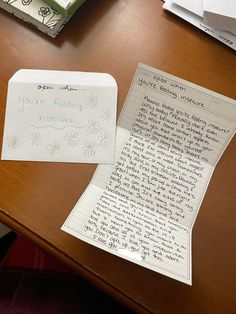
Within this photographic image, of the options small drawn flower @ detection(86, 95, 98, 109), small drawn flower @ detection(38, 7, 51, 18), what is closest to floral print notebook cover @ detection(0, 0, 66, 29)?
small drawn flower @ detection(38, 7, 51, 18)

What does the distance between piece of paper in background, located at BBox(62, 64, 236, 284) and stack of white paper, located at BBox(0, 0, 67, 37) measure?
0.16 m

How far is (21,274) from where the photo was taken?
0.74 m

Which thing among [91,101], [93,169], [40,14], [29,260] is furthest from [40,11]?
[29,260]

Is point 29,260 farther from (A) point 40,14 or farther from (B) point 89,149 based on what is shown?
(A) point 40,14

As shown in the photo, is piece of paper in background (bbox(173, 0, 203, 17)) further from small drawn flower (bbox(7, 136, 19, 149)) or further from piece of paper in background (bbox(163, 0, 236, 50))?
small drawn flower (bbox(7, 136, 19, 149))

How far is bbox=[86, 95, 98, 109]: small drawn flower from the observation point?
1.90 feet

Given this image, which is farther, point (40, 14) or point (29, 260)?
point (29, 260)

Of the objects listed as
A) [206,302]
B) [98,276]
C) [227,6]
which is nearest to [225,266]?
[206,302]

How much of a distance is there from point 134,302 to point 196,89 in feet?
1.11

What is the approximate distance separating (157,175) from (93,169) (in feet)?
0.32

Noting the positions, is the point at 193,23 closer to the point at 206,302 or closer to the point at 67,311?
the point at 206,302

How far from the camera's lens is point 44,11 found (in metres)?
0.61

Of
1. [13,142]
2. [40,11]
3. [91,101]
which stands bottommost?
[13,142]

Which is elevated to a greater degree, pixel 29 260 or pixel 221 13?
pixel 221 13
